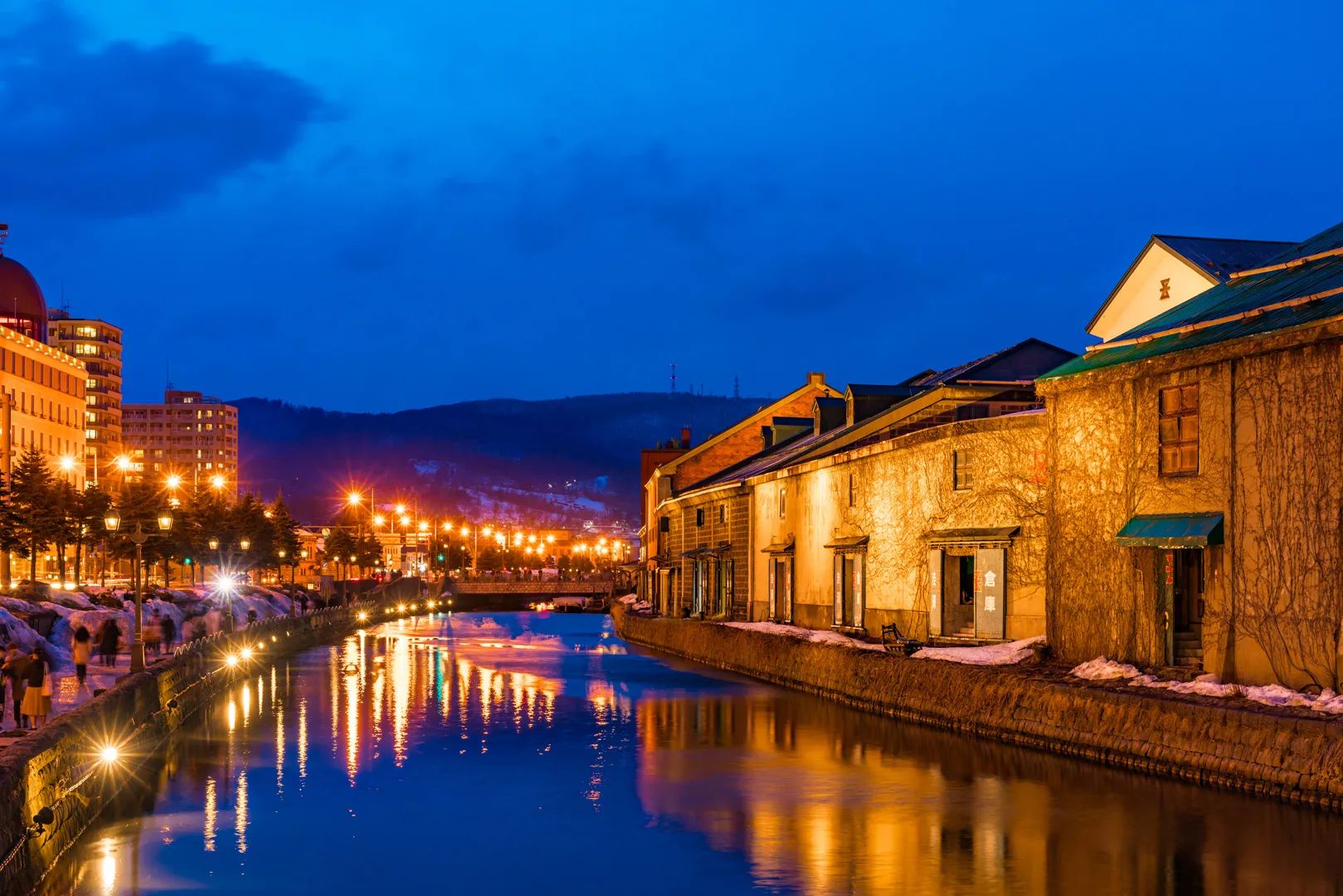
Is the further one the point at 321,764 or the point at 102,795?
the point at 321,764

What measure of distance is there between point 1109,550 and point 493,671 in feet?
A: 105

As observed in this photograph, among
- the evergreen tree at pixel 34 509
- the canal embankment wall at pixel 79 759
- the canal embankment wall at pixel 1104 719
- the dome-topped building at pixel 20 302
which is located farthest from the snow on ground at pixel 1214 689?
the dome-topped building at pixel 20 302

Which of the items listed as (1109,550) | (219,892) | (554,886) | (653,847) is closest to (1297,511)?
(1109,550)

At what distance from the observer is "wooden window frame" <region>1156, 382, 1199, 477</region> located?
89.7 feet

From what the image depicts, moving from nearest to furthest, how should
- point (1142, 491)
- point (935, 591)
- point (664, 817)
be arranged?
point (664, 817)
point (1142, 491)
point (935, 591)

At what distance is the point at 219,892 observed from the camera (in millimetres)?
17312

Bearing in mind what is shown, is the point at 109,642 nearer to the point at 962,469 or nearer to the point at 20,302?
the point at 962,469

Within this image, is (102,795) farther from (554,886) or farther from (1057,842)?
(1057,842)

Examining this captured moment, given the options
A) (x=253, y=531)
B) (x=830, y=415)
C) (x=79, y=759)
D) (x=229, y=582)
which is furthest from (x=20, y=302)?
(x=79, y=759)

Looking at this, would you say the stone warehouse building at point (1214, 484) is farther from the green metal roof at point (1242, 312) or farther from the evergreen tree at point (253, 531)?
the evergreen tree at point (253, 531)

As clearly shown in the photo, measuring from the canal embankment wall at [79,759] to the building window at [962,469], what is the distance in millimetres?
20489

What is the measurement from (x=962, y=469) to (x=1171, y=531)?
1041cm

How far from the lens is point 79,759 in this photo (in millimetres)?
22359

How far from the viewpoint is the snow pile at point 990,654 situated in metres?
32.0
